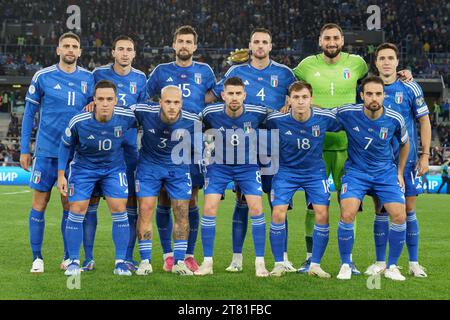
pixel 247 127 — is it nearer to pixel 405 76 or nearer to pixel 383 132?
pixel 383 132

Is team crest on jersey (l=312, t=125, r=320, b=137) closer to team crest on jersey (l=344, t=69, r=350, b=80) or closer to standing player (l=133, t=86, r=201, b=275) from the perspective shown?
team crest on jersey (l=344, t=69, r=350, b=80)

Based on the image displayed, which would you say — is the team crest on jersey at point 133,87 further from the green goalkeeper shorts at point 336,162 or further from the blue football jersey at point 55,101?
the green goalkeeper shorts at point 336,162

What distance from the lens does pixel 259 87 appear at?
25.0 ft

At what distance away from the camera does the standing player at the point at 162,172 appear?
7258 millimetres

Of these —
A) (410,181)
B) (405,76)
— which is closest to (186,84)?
(405,76)

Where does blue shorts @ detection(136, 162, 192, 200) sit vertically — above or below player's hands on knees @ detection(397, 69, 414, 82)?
below

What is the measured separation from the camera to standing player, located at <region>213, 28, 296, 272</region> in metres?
7.56

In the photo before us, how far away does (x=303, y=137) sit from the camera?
717 centimetres

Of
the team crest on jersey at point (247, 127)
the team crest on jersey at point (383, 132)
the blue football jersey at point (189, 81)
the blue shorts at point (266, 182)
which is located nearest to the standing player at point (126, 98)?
the blue football jersey at point (189, 81)

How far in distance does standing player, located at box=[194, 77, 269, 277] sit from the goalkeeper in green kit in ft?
2.11

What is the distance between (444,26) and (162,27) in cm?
1207

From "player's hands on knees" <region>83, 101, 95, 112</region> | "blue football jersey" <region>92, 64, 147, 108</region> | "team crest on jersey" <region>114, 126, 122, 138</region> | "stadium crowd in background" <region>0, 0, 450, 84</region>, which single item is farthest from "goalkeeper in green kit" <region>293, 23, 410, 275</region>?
"stadium crowd in background" <region>0, 0, 450, 84</region>

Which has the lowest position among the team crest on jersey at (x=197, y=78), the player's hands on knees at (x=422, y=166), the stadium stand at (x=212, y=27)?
the player's hands on knees at (x=422, y=166)
